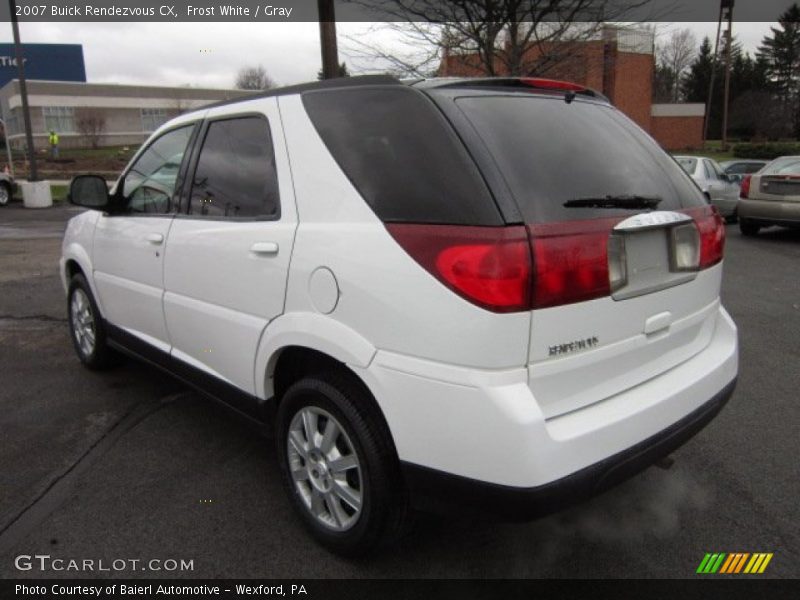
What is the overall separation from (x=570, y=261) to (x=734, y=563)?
1.47 meters

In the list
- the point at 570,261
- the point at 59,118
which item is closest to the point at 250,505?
the point at 570,261

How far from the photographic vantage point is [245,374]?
281 cm

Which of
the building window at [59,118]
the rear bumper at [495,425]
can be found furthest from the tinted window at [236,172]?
the building window at [59,118]

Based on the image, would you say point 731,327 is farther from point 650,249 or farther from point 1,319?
point 1,319

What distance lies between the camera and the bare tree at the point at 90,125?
5962cm

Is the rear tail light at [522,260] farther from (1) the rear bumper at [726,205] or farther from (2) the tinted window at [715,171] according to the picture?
(2) the tinted window at [715,171]

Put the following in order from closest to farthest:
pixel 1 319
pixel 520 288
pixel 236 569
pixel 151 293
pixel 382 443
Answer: pixel 520 288 < pixel 382 443 < pixel 236 569 < pixel 151 293 < pixel 1 319

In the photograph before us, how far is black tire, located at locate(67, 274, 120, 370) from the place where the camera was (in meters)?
4.34

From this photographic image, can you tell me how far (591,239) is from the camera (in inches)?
80.6

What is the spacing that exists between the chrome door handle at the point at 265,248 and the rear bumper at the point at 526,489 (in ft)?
3.27

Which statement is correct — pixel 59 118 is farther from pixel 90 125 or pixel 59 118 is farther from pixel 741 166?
pixel 741 166

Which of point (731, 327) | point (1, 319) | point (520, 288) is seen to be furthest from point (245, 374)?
point (1, 319)

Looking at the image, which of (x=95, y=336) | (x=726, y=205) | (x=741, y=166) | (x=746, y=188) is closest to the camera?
(x=95, y=336)

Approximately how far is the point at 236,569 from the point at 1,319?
5031mm
